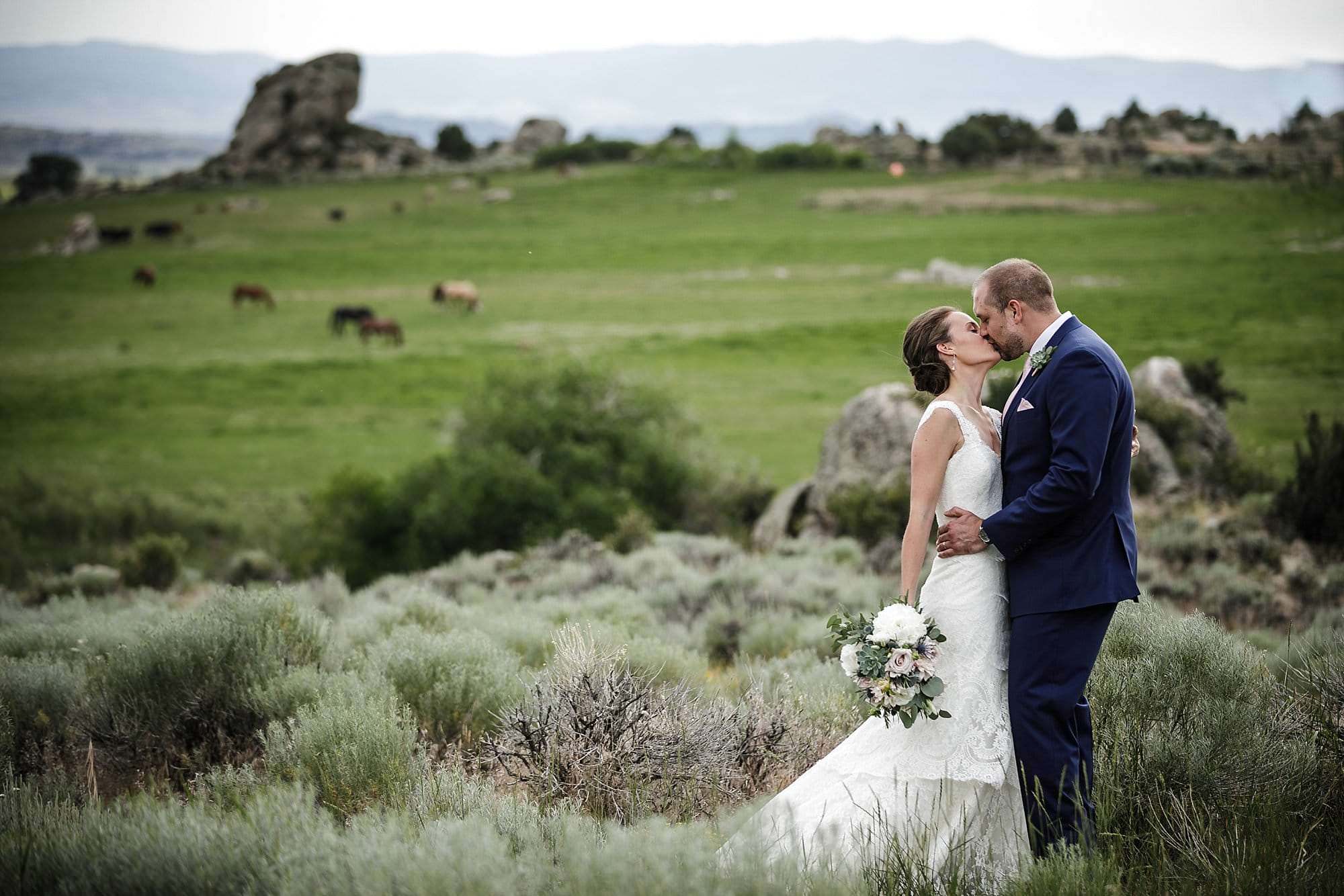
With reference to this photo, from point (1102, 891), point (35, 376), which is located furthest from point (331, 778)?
point (35, 376)

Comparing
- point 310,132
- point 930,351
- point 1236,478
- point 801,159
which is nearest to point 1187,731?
point 930,351

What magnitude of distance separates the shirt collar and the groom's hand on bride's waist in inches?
29.0

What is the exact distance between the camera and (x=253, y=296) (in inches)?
2223

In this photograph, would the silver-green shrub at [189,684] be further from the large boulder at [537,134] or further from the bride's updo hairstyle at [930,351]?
the large boulder at [537,134]

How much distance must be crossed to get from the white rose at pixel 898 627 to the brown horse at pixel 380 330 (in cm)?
4474

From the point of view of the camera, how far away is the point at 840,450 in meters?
17.1

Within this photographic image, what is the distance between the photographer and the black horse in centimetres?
4862

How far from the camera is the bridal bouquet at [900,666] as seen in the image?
3.87 metres

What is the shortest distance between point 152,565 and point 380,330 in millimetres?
30969

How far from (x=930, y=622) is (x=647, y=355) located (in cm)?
3750

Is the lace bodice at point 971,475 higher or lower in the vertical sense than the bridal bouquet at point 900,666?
higher

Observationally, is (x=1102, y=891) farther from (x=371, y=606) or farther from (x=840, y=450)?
Answer: (x=840, y=450)

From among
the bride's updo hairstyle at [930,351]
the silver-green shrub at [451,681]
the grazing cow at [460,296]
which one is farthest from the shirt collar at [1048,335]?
the grazing cow at [460,296]

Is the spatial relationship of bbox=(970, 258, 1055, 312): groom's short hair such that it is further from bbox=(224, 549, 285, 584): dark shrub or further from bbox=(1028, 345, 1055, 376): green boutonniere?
bbox=(224, 549, 285, 584): dark shrub
